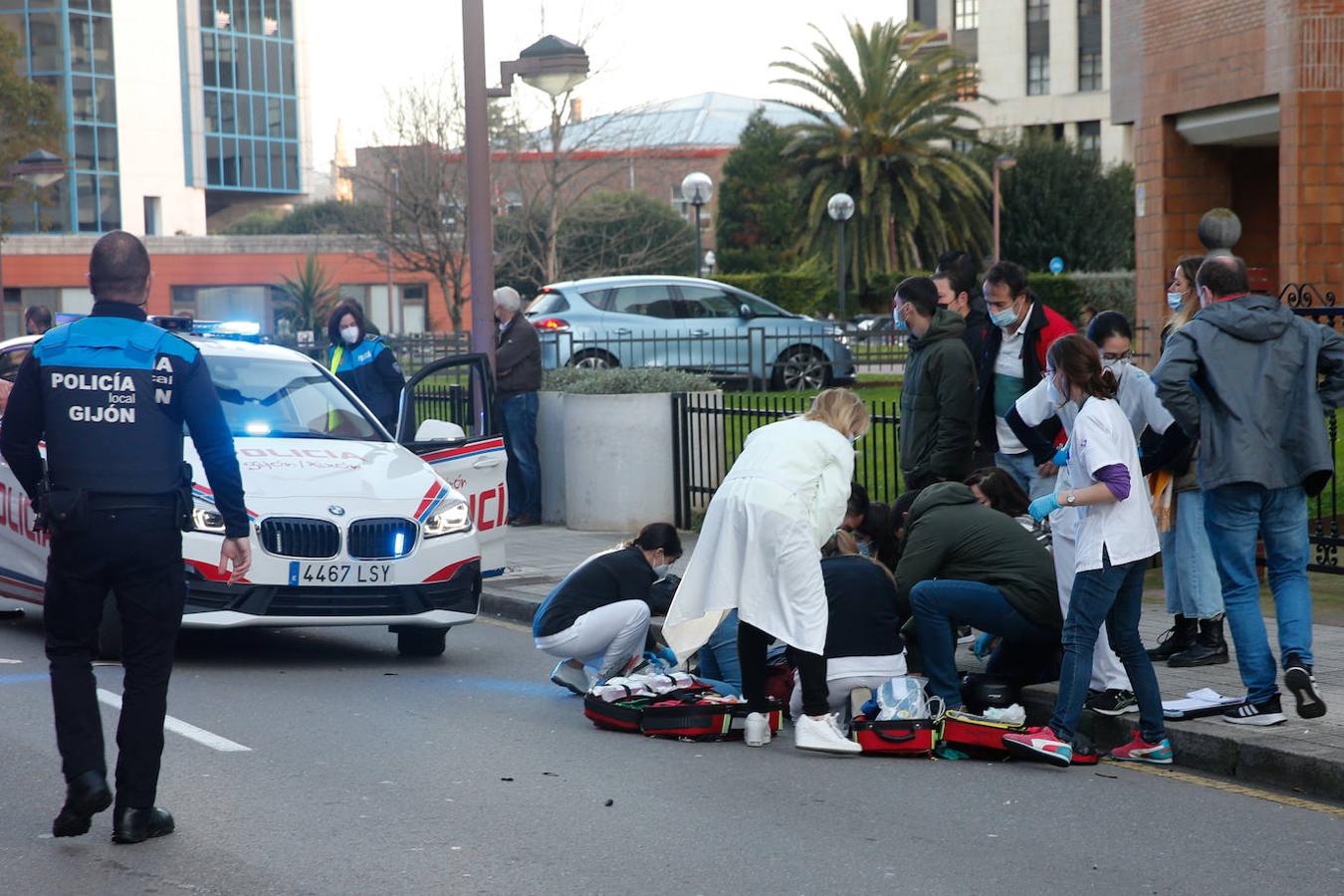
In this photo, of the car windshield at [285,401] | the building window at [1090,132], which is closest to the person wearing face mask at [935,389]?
the car windshield at [285,401]

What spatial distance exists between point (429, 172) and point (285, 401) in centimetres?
2648

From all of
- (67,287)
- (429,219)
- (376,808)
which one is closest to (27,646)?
(376,808)

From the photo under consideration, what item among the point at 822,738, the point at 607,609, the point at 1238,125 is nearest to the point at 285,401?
the point at 607,609

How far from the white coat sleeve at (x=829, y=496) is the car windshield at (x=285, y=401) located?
366 centimetres

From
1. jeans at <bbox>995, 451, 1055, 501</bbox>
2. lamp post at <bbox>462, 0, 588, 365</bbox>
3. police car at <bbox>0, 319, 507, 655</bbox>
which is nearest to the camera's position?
police car at <bbox>0, 319, 507, 655</bbox>

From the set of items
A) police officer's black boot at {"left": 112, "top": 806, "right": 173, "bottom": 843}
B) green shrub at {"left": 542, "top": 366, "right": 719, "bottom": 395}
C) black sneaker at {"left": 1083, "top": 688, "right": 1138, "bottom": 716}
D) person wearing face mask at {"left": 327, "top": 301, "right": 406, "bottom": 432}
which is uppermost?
person wearing face mask at {"left": 327, "top": 301, "right": 406, "bottom": 432}

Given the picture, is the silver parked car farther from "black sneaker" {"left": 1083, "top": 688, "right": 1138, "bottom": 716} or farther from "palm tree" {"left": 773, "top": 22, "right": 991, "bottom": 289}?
"palm tree" {"left": 773, "top": 22, "right": 991, "bottom": 289}

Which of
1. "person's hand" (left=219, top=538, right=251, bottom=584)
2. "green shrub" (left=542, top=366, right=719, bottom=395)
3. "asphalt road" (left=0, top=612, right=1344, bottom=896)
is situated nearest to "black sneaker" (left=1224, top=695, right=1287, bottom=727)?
"asphalt road" (left=0, top=612, right=1344, bottom=896)

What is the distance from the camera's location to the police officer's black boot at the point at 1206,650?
26.5ft

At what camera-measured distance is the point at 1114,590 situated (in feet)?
21.5

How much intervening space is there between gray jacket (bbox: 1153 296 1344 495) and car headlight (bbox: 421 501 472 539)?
377cm

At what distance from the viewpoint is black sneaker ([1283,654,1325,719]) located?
6.67m

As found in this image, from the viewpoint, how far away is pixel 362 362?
12875mm

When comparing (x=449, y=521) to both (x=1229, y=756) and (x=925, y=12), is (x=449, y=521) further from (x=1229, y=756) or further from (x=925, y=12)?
(x=925, y=12)
